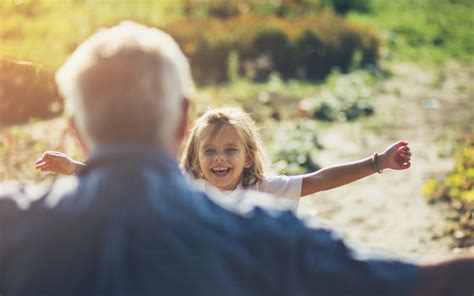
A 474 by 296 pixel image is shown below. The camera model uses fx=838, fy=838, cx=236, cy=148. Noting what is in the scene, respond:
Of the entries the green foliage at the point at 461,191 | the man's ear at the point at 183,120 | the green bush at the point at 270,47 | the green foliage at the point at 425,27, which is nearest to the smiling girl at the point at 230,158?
the man's ear at the point at 183,120

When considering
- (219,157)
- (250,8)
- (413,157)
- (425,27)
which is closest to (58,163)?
(219,157)

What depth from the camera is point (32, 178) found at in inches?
272

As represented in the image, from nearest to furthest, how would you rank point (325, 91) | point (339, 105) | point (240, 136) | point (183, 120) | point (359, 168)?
point (183, 120)
point (359, 168)
point (240, 136)
point (339, 105)
point (325, 91)

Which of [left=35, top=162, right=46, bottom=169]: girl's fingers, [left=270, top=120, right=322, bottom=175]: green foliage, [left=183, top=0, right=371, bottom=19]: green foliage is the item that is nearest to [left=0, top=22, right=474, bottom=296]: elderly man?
[left=35, top=162, right=46, bottom=169]: girl's fingers

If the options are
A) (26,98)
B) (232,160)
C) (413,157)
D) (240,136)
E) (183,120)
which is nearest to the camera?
(183,120)

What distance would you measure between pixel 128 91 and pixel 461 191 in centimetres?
524

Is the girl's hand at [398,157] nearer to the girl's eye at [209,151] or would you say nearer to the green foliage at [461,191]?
the girl's eye at [209,151]

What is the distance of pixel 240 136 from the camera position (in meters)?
3.77

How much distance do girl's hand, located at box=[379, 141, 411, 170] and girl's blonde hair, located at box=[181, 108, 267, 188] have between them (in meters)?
0.84

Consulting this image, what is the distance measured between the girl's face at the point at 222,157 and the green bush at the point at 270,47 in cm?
786

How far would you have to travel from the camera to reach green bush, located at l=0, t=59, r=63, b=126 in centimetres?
917

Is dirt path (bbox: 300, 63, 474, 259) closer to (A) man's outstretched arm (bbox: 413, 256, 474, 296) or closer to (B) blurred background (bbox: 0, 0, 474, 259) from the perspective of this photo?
(B) blurred background (bbox: 0, 0, 474, 259)

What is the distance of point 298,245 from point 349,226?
4634mm

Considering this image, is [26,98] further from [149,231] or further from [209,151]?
[149,231]
